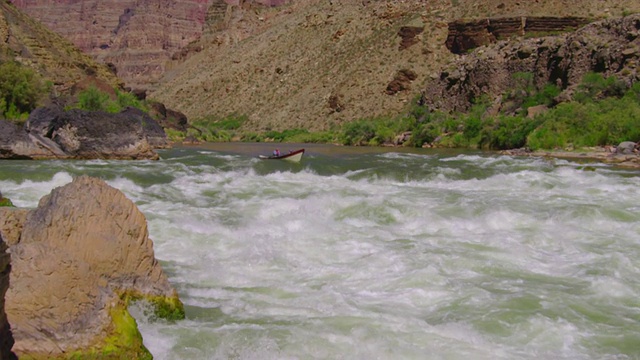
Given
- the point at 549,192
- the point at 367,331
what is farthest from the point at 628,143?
the point at 367,331

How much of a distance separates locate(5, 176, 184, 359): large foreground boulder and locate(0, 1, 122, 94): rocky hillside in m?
37.5

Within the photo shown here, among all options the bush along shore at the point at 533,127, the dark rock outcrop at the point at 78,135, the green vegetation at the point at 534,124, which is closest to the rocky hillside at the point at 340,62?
the bush along shore at the point at 533,127

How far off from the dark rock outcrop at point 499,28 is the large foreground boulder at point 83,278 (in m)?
58.1

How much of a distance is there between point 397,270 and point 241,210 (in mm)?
5210

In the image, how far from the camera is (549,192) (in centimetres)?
1666

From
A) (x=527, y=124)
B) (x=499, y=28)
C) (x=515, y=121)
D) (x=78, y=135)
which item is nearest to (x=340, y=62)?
(x=499, y=28)

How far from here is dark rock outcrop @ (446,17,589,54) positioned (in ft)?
199

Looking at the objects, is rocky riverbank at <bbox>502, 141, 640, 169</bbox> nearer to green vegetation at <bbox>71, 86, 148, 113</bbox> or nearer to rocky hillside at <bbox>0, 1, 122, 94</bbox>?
green vegetation at <bbox>71, 86, 148, 113</bbox>

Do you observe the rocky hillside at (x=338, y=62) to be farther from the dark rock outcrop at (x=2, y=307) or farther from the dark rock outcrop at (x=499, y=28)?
the dark rock outcrop at (x=2, y=307)

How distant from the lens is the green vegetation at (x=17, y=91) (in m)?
32.9

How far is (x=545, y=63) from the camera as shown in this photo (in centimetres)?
4722

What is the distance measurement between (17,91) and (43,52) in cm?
1531

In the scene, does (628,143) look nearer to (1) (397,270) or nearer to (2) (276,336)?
(1) (397,270)

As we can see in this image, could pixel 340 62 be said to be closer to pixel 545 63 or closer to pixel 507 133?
pixel 545 63
